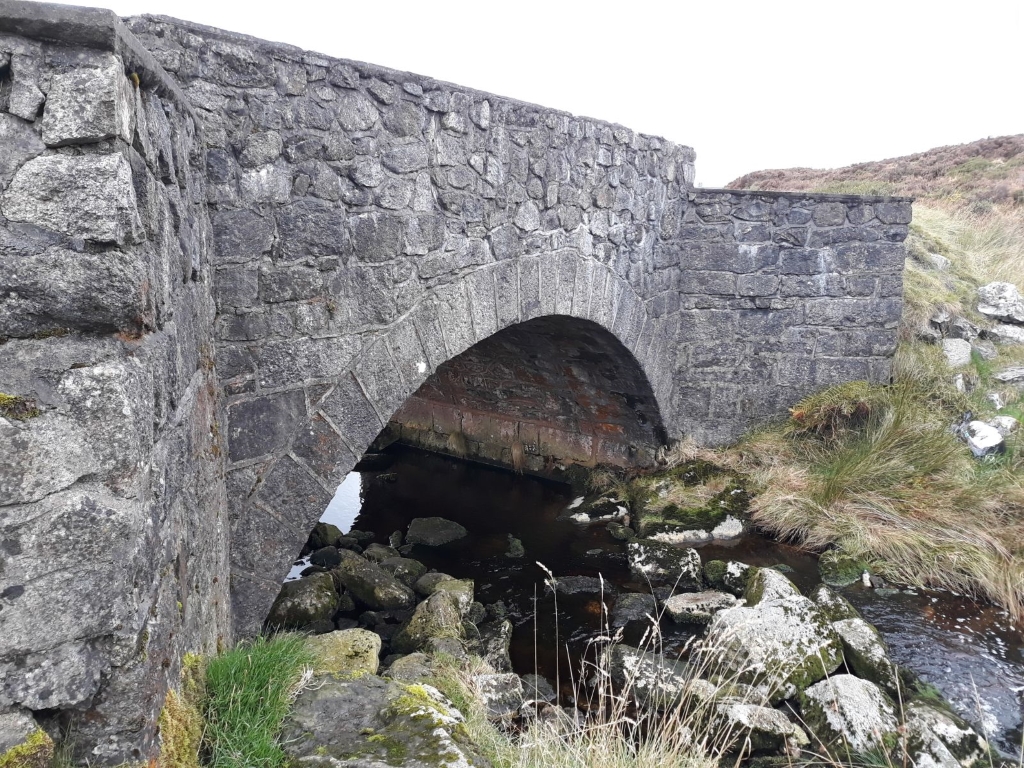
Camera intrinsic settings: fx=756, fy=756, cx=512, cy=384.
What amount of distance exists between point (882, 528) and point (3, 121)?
607 centimetres

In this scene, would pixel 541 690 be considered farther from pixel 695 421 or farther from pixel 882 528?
pixel 695 421

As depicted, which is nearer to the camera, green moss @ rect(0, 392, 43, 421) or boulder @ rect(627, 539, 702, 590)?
green moss @ rect(0, 392, 43, 421)

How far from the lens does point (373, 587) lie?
17.3ft

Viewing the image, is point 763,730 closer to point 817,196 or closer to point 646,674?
point 646,674

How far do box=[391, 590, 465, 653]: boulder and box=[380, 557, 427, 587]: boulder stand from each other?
854mm

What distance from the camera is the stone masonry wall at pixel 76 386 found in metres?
1.46

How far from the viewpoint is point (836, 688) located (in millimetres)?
3883

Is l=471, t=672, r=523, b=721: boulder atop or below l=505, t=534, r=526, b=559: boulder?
atop

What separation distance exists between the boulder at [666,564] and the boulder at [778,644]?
0.90m

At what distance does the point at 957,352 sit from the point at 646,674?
18.0ft

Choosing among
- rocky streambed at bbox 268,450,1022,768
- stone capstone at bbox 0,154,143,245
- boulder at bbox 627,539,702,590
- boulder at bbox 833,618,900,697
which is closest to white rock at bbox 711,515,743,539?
rocky streambed at bbox 268,450,1022,768

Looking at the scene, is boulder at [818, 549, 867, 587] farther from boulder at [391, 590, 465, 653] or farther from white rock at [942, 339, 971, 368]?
white rock at [942, 339, 971, 368]

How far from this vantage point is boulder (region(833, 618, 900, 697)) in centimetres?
416

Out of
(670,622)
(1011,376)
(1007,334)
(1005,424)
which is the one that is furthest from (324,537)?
(1007,334)
